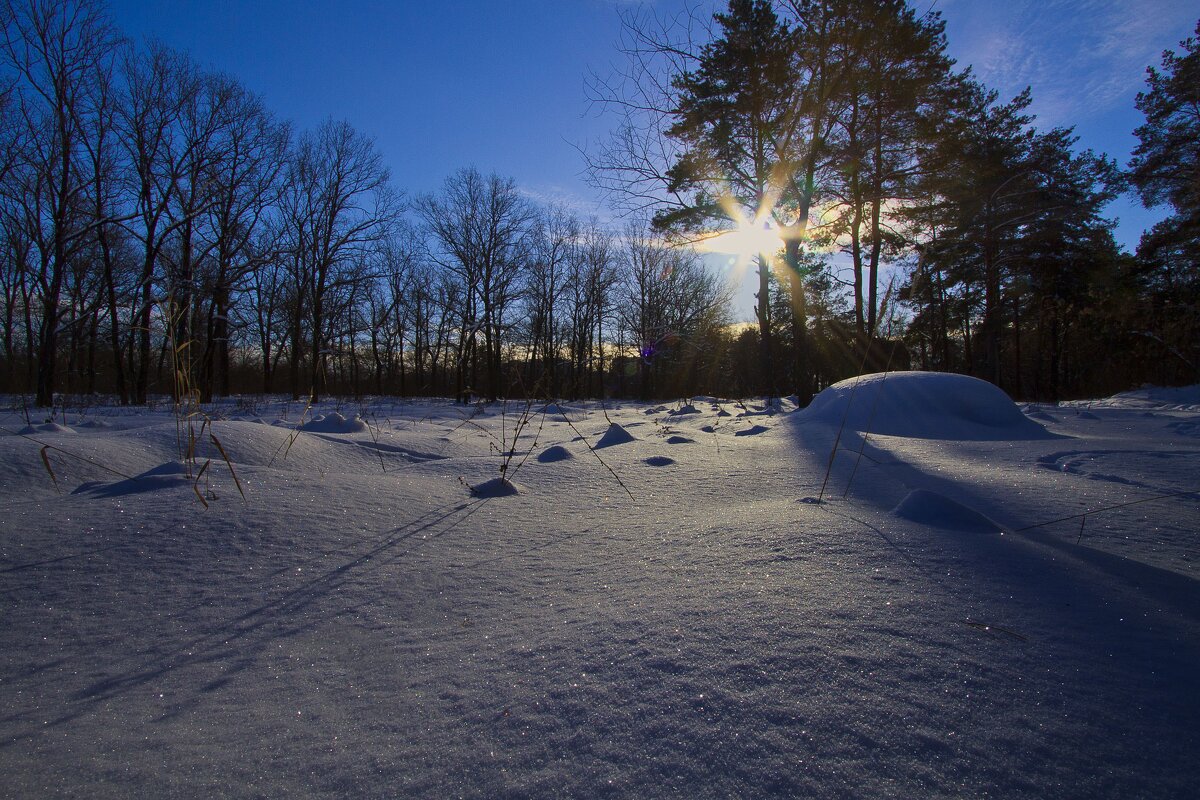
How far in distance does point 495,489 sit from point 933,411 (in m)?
3.39

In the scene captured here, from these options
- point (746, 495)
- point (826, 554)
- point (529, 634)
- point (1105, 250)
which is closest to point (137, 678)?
point (529, 634)

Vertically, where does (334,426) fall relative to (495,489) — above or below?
above

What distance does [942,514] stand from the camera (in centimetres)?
144

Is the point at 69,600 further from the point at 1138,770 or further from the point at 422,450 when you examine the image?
the point at 422,450

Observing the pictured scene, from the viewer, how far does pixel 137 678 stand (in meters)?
0.84

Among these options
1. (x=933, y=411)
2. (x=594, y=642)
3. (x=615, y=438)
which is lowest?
(x=594, y=642)

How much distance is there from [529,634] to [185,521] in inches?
43.5

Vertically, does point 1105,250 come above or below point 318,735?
above

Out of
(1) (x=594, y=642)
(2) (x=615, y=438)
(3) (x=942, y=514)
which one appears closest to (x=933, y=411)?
(2) (x=615, y=438)

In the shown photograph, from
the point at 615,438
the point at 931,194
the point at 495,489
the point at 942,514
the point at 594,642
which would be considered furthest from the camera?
the point at 931,194

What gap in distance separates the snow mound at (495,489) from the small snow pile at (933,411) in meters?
2.51

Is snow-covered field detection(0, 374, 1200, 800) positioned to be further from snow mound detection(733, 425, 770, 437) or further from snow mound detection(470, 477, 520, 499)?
snow mound detection(733, 425, 770, 437)

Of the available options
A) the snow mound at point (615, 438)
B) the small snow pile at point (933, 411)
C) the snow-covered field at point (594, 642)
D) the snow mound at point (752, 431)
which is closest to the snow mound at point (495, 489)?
the snow-covered field at point (594, 642)

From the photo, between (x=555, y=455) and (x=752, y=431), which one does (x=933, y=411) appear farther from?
(x=555, y=455)
